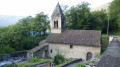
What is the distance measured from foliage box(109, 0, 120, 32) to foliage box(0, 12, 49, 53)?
22419 mm

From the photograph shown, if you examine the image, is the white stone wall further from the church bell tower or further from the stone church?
the church bell tower

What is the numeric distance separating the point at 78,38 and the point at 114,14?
23.1 metres

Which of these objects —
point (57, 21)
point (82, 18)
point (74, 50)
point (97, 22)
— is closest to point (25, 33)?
point (57, 21)

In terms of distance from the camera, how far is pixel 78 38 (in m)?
23.0

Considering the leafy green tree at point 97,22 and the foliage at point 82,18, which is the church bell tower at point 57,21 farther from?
the leafy green tree at point 97,22

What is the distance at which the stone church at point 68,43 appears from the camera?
2133cm

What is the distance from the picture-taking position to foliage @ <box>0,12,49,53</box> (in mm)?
27203

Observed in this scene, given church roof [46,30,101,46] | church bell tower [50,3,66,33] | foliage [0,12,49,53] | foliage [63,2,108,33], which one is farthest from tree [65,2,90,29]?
church roof [46,30,101,46]

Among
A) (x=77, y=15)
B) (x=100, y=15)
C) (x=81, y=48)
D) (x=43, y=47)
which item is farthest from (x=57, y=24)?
(x=100, y=15)

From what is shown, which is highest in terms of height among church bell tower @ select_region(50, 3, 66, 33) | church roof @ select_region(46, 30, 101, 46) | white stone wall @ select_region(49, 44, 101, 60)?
church bell tower @ select_region(50, 3, 66, 33)

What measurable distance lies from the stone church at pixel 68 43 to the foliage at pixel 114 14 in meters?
17.5

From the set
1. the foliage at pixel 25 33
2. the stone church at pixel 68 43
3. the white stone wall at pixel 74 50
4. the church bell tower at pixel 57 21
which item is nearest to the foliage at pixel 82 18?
the foliage at pixel 25 33

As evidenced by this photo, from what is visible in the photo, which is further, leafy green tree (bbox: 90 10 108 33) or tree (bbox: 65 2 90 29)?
leafy green tree (bbox: 90 10 108 33)

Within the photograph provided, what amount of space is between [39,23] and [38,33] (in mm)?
3370
